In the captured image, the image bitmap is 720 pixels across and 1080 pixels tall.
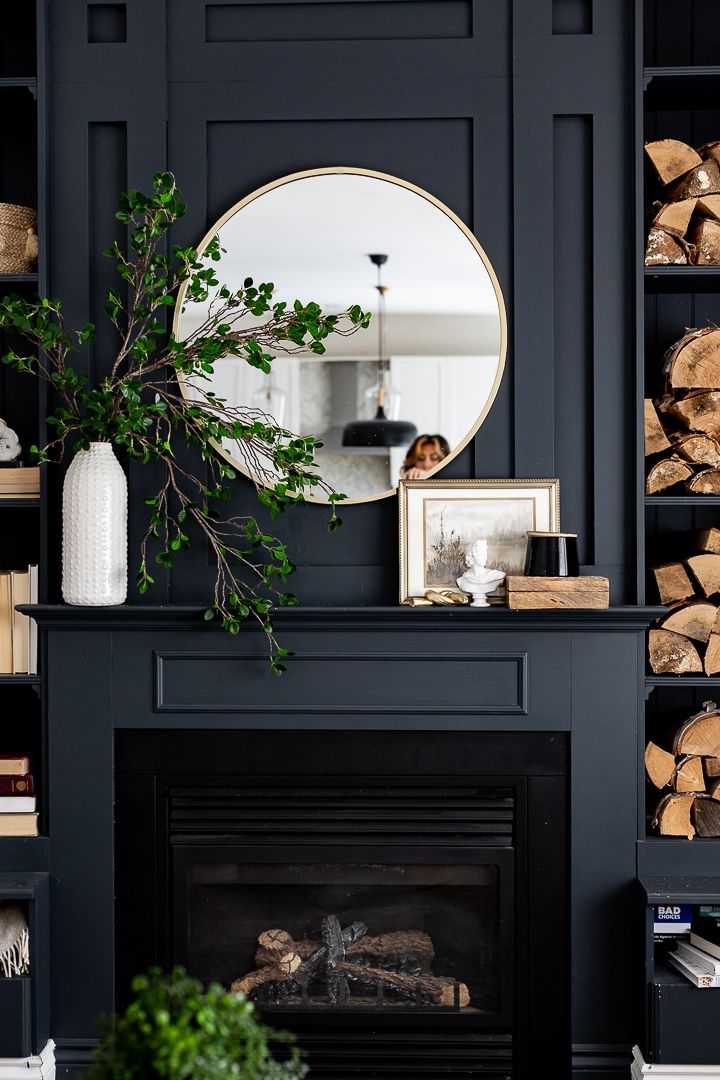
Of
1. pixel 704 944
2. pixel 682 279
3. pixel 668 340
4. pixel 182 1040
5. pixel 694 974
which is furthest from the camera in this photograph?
pixel 668 340

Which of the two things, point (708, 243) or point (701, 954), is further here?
point (708, 243)

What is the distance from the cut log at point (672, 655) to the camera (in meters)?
2.40

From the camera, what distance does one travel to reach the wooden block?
88.4 inches

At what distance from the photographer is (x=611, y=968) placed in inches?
91.5

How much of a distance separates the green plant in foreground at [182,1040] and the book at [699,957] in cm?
139

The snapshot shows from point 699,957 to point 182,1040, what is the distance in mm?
1613

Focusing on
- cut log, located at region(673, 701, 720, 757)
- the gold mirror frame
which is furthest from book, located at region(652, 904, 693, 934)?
the gold mirror frame

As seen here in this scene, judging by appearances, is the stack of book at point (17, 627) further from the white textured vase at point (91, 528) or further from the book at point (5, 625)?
the white textured vase at point (91, 528)

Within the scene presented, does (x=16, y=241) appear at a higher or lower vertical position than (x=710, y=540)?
higher

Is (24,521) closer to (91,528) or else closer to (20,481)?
(20,481)

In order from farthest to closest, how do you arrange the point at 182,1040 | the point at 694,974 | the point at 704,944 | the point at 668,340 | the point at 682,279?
the point at 668,340 → the point at 682,279 → the point at 704,944 → the point at 694,974 → the point at 182,1040

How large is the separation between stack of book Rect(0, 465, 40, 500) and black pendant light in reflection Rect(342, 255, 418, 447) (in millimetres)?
821

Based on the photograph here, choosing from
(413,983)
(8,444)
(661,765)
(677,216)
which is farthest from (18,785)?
(677,216)

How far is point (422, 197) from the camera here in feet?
7.92
